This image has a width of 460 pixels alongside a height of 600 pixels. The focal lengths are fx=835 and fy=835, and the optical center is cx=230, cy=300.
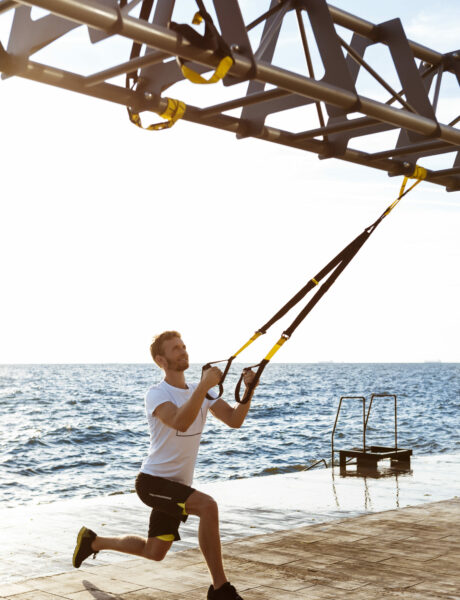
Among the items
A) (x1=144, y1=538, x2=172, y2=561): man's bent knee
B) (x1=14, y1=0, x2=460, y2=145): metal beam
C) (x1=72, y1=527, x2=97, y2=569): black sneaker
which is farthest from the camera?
(x1=72, y1=527, x2=97, y2=569): black sneaker

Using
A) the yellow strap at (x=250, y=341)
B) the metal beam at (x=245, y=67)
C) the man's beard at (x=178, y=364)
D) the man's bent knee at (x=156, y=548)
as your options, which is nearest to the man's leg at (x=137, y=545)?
the man's bent knee at (x=156, y=548)

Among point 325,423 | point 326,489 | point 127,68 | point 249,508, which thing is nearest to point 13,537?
point 249,508

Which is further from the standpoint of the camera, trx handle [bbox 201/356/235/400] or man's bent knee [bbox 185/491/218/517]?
man's bent knee [bbox 185/491/218/517]

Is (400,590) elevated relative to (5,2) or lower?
lower

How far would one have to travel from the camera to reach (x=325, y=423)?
41.8 meters

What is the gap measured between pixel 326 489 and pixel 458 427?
101 feet

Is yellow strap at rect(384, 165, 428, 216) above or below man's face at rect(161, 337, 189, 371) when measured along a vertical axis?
above

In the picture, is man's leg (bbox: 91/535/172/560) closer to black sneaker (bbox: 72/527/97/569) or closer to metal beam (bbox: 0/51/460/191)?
black sneaker (bbox: 72/527/97/569)

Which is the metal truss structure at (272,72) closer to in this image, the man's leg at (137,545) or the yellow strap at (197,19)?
the yellow strap at (197,19)

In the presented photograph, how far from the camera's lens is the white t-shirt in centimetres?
577

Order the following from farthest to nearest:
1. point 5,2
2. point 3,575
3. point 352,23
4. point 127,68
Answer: point 3,575 → point 352,23 → point 127,68 → point 5,2

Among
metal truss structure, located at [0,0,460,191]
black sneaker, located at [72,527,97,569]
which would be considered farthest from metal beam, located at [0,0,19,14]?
black sneaker, located at [72,527,97,569]

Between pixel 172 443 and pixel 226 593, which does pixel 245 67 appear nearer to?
pixel 172 443

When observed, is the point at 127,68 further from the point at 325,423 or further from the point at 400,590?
the point at 325,423
